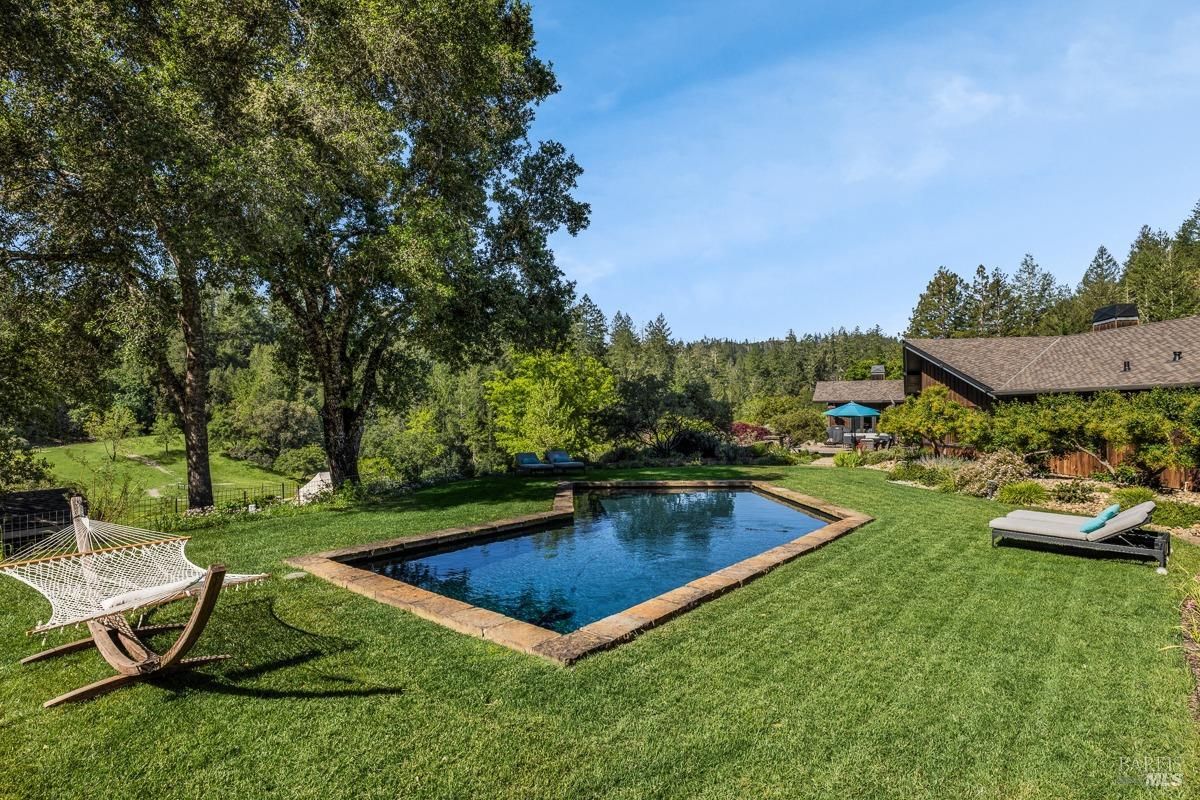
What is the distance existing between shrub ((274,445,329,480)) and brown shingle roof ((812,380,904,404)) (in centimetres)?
3417

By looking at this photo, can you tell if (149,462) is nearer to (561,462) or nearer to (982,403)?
(561,462)

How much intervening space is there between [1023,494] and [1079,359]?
1024cm

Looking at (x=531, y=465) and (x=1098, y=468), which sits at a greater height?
(x=531, y=465)

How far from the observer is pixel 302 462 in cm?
3644

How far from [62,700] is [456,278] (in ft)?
29.7

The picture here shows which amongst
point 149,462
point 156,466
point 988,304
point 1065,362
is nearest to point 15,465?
point 1065,362

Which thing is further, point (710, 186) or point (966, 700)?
point (710, 186)

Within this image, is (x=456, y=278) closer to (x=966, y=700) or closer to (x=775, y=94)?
(x=775, y=94)

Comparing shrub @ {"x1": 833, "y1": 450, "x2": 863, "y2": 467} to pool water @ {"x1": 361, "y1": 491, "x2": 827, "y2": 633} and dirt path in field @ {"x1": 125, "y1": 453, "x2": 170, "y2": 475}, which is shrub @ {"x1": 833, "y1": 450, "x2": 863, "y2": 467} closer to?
pool water @ {"x1": 361, "y1": 491, "x2": 827, "y2": 633}

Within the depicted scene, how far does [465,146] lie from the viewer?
37.9 ft

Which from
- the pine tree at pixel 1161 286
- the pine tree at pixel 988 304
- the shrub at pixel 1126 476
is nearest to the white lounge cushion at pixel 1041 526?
the shrub at pixel 1126 476

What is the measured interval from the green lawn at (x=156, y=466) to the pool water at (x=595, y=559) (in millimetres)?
27032

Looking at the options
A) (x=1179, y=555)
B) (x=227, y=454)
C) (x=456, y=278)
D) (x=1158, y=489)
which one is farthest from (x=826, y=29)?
(x=227, y=454)

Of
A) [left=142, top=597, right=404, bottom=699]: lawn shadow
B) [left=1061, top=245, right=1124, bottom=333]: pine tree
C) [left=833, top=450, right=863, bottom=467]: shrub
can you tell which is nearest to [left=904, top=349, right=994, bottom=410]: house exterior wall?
[left=833, top=450, right=863, bottom=467]: shrub
